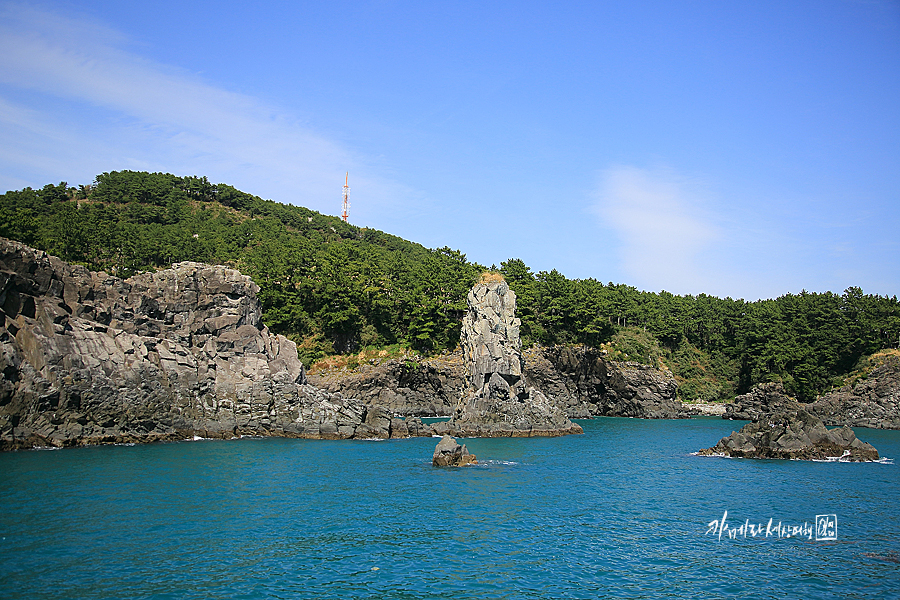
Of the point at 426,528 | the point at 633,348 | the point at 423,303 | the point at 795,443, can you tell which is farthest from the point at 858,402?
the point at 426,528

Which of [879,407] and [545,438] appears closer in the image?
[545,438]

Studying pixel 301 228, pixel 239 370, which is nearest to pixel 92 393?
pixel 239 370

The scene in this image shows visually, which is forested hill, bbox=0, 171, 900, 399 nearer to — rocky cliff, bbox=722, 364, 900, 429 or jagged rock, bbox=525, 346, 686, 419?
jagged rock, bbox=525, 346, 686, 419

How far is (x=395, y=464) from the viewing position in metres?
39.9

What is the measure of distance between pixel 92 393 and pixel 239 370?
12903 millimetres

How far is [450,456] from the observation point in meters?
39.3

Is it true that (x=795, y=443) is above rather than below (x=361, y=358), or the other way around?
below

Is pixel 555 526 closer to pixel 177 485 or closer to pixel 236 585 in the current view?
pixel 236 585

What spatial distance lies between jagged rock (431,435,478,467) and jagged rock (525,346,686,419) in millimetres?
47518

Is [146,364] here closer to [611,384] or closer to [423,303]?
[423,303]

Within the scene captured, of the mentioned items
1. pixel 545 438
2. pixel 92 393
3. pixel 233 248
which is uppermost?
pixel 233 248

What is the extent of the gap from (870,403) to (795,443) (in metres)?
42.3

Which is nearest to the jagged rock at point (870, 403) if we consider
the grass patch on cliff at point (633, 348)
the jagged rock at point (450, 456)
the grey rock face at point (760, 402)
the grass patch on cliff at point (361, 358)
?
the grey rock face at point (760, 402)

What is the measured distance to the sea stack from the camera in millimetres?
58875
